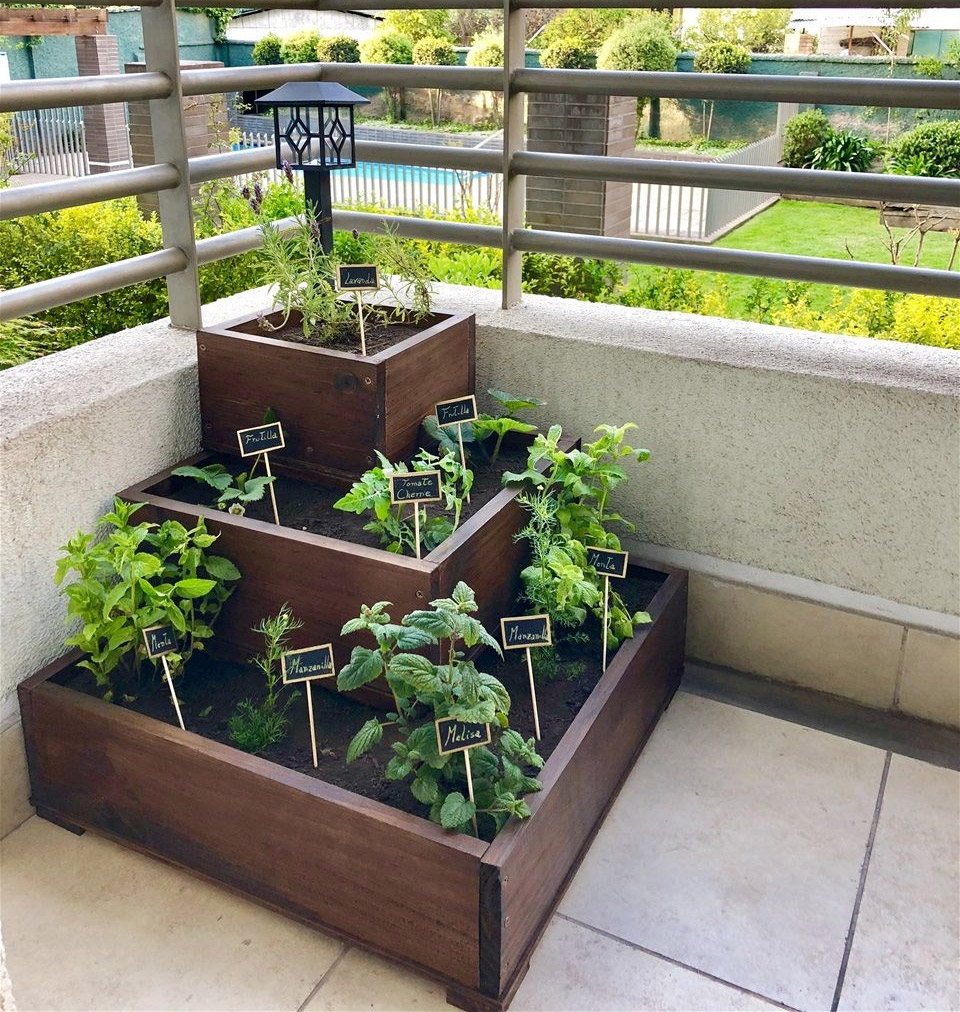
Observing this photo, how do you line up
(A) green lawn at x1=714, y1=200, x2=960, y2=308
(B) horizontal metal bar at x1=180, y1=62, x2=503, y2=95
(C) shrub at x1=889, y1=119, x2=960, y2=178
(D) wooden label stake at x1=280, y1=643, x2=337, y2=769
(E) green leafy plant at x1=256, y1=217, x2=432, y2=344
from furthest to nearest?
(A) green lawn at x1=714, y1=200, x2=960, y2=308 < (C) shrub at x1=889, y1=119, x2=960, y2=178 < (B) horizontal metal bar at x1=180, y1=62, x2=503, y2=95 < (E) green leafy plant at x1=256, y1=217, x2=432, y2=344 < (D) wooden label stake at x1=280, y1=643, x2=337, y2=769

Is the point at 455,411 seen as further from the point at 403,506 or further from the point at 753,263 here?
Answer: the point at 753,263

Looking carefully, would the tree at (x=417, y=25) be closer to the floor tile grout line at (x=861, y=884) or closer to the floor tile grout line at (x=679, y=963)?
the floor tile grout line at (x=861, y=884)

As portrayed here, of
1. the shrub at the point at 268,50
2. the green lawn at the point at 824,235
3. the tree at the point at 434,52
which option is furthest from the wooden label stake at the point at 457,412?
the shrub at the point at 268,50

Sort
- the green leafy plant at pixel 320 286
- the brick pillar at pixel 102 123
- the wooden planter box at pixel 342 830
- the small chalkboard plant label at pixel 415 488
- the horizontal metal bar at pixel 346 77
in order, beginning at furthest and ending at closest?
the brick pillar at pixel 102 123, the horizontal metal bar at pixel 346 77, the green leafy plant at pixel 320 286, the small chalkboard plant label at pixel 415 488, the wooden planter box at pixel 342 830

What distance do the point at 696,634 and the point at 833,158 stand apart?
6.73 m

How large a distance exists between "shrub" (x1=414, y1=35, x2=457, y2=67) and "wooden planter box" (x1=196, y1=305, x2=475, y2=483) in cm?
1721

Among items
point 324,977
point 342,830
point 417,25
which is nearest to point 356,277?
point 342,830

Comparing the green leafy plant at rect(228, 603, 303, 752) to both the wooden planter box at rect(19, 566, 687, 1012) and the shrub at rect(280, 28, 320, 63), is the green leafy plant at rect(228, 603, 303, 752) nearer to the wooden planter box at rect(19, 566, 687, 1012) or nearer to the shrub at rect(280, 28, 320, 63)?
the wooden planter box at rect(19, 566, 687, 1012)

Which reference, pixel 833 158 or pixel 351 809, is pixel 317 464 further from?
pixel 833 158

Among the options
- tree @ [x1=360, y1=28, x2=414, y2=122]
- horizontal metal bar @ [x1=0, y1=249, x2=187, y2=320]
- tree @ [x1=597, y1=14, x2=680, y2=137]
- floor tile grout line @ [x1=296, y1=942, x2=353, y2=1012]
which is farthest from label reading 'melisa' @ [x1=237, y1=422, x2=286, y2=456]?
tree @ [x1=360, y1=28, x2=414, y2=122]

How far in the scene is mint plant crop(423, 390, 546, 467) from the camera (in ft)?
8.74

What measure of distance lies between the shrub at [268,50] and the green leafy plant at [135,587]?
69.9ft

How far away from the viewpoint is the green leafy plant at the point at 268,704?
227cm

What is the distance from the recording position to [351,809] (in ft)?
6.40
